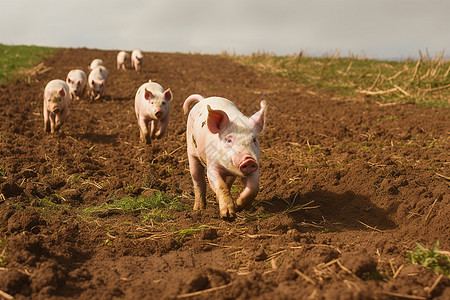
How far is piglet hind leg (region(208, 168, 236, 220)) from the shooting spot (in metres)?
3.94

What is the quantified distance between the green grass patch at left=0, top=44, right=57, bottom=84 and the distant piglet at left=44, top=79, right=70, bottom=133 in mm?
7592

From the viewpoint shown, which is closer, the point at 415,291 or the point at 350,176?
the point at 415,291

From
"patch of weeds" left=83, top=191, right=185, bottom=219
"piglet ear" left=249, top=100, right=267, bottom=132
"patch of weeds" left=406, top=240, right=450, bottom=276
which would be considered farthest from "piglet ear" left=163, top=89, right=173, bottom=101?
"patch of weeds" left=406, top=240, right=450, bottom=276

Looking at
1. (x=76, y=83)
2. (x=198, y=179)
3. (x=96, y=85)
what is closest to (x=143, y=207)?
(x=198, y=179)

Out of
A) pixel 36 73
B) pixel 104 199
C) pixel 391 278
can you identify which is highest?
pixel 36 73

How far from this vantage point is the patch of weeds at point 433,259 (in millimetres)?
2955

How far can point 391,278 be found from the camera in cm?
286

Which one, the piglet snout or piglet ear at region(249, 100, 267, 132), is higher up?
piglet ear at region(249, 100, 267, 132)

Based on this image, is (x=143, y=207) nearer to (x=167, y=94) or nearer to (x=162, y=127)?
(x=162, y=127)

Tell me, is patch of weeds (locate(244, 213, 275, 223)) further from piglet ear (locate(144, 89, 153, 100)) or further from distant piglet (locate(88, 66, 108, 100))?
distant piglet (locate(88, 66, 108, 100))

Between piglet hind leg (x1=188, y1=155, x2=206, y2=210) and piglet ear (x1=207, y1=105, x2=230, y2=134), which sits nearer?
piglet ear (x1=207, y1=105, x2=230, y2=134)

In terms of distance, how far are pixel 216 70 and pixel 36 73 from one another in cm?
959

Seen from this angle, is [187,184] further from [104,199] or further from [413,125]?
[413,125]

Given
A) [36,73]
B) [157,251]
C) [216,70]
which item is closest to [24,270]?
[157,251]
